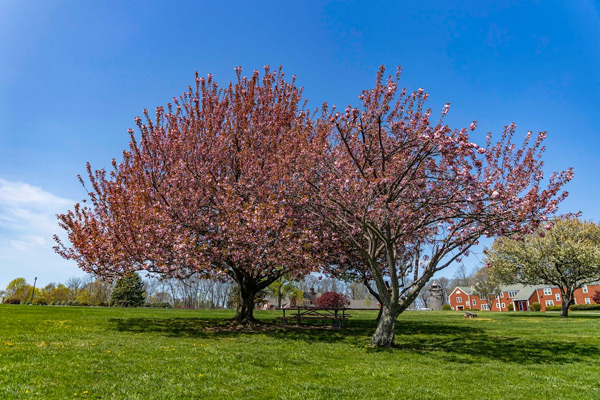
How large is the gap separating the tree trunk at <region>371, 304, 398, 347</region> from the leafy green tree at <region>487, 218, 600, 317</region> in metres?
27.2

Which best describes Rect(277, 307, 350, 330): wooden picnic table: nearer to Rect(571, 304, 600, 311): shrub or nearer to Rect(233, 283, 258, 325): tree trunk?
Rect(233, 283, 258, 325): tree trunk

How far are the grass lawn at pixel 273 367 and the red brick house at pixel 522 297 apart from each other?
74.6 meters

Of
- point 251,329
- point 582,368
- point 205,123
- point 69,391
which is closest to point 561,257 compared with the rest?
point 582,368

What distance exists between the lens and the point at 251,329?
58.4ft

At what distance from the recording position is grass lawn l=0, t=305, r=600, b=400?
23.4ft

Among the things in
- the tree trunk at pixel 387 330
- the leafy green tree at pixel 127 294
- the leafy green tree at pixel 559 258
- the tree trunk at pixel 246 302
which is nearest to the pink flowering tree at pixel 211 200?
the tree trunk at pixel 246 302

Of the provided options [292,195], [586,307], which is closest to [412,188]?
[292,195]

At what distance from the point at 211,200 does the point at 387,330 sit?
1025cm

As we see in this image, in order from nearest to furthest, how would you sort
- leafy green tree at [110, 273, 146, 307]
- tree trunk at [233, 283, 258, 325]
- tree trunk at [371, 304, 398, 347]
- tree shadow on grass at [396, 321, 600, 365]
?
tree shadow on grass at [396, 321, 600, 365], tree trunk at [371, 304, 398, 347], tree trunk at [233, 283, 258, 325], leafy green tree at [110, 273, 146, 307]

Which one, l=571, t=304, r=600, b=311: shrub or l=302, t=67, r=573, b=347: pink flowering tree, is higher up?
l=302, t=67, r=573, b=347: pink flowering tree

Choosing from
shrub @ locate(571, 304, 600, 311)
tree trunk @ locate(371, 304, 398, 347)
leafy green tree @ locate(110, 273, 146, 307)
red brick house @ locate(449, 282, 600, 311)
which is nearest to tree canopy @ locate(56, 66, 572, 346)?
tree trunk @ locate(371, 304, 398, 347)

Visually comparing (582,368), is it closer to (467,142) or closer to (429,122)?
(467,142)

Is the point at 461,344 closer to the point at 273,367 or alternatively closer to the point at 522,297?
the point at 273,367

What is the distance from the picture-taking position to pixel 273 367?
9.37m
